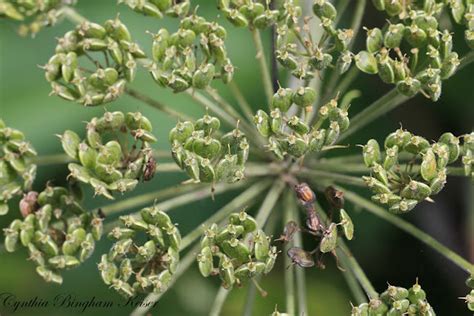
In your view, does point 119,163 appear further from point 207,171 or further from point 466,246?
point 466,246

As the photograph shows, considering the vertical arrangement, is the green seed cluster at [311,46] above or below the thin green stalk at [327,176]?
above

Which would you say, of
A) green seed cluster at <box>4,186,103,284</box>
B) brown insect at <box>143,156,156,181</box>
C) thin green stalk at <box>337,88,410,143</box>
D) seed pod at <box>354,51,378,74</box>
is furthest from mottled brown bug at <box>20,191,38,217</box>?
seed pod at <box>354,51,378,74</box>

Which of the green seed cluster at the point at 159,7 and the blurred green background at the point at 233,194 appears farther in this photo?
the blurred green background at the point at 233,194

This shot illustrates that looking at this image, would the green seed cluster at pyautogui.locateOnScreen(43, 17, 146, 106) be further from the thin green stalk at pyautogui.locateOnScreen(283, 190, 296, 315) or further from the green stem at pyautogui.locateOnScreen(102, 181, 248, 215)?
the thin green stalk at pyautogui.locateOnScreen(283, 190, 296, 315)

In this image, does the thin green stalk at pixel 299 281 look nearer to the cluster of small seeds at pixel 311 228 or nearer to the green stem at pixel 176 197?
the cluster of small seeds at pixel 311 228

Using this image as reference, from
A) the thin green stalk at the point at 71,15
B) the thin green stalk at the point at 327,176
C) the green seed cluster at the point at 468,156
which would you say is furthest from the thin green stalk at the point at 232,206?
the thin green stalk at the point at 71,15
